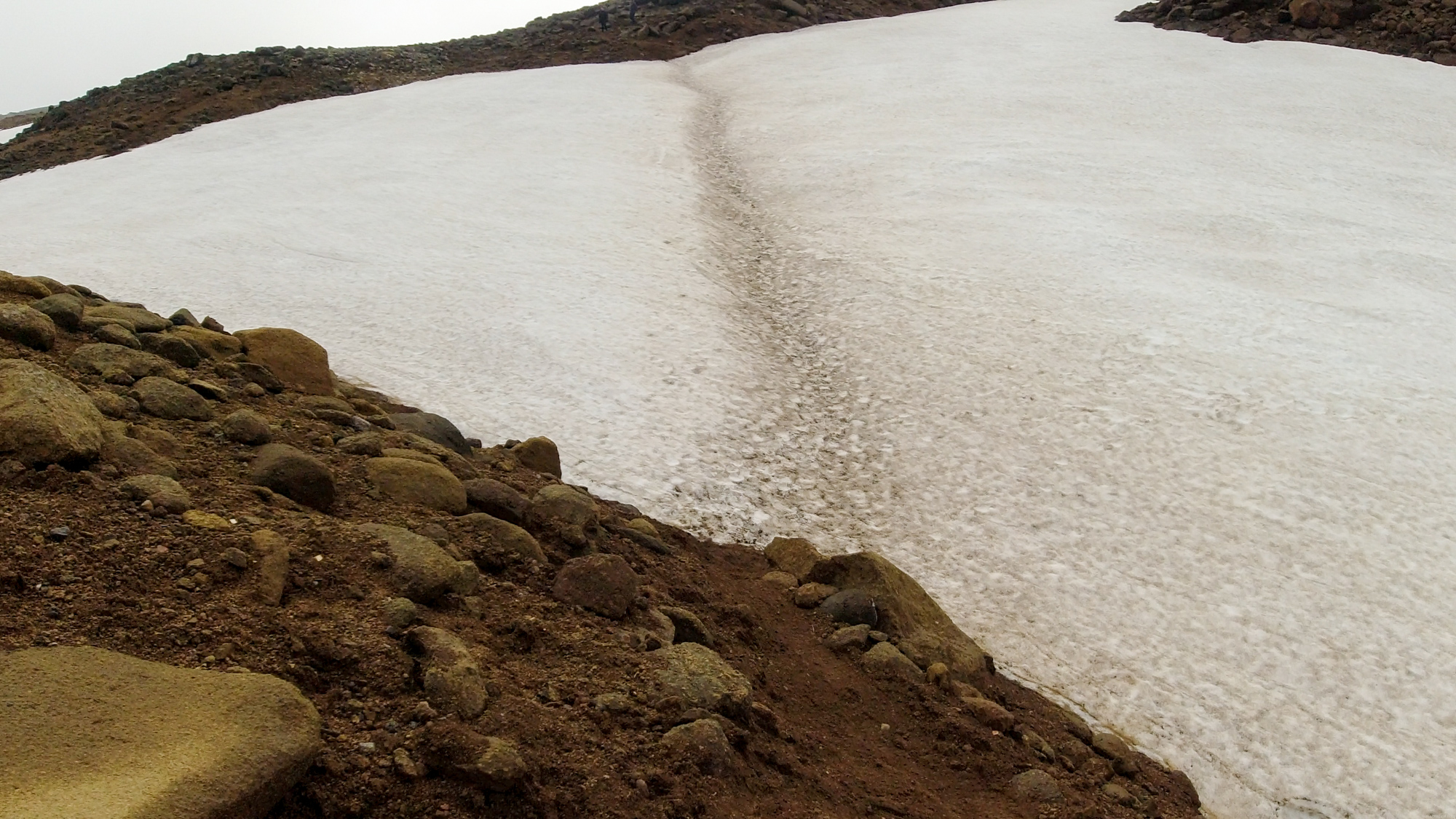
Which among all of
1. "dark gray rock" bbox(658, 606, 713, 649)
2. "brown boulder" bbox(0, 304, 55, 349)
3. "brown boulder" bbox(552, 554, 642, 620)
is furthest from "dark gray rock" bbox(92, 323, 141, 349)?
"dark gray rock" bbox(658, 606, 713, 649)

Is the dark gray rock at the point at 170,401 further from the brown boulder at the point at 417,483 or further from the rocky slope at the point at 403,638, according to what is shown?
the brown boulder at the point at 417,483

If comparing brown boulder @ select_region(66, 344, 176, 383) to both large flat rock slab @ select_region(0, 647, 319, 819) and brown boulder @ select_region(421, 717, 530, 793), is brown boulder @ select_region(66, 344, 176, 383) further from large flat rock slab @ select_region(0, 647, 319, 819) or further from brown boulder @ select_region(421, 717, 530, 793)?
brown boulder @ select_region(421, 717, 530, 793)

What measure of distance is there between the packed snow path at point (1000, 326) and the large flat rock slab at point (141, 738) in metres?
4.81

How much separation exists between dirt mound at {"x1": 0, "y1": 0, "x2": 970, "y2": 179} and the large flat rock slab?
2254 centimetres

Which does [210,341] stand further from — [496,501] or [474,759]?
[474,759]

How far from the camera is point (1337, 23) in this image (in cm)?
2661

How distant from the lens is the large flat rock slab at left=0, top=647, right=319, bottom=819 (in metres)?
3.18

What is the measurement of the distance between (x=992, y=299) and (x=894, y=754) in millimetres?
8831

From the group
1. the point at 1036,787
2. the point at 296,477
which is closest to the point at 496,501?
the point at 296,477

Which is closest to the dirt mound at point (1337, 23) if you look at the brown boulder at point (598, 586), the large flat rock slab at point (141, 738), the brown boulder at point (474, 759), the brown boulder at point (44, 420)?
the brown boulder at point (598, 586)

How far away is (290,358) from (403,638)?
3623mm

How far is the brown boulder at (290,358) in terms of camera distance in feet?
23.5

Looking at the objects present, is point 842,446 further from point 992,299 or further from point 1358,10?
point 1358,10

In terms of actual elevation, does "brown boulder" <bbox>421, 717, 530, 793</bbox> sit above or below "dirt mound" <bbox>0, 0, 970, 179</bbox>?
below
